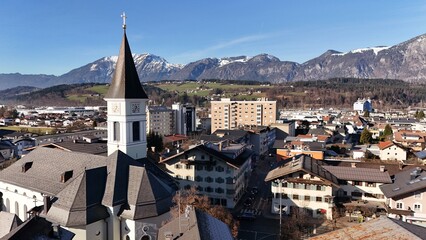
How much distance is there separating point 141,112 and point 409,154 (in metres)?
54.3

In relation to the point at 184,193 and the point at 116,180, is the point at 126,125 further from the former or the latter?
the point at 184,193

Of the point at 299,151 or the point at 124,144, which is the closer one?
the point at 124,144

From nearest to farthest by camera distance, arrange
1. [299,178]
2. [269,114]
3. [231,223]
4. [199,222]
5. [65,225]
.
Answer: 1. [199,222]
2. [65,225]
3. [231,223]
4. [299,178]
5. [269,114]

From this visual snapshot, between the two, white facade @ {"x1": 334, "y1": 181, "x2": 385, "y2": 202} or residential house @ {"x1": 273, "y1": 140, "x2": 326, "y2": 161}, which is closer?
white facade @ {"x1": 334, "y1": 181, "x2": 385, "y2": 202}

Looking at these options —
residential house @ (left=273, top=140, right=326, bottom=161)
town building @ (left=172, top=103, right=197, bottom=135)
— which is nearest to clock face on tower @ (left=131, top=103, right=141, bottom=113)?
residential house @ (left=273, top=140, right=326, bottom=161)

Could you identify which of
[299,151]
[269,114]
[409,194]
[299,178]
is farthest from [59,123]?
[409,194]

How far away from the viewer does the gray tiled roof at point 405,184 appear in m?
33.8

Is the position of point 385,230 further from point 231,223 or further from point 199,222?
point 231,223

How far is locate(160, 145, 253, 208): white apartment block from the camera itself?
42.3m

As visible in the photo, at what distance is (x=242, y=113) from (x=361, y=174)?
75683 mm

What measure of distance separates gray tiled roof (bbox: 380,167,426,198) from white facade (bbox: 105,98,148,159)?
26.8 meters

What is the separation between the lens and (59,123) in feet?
447

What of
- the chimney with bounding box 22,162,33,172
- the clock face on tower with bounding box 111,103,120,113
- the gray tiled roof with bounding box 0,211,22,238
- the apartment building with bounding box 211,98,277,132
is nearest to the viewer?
the gray tiled roof with bounding box 0,211,22,238

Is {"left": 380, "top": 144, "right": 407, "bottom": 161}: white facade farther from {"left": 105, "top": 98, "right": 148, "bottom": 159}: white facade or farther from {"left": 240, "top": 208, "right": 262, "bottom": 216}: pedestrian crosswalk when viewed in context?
{"left": 105, "top": 98, "right": 148, "bottom": 159}: white facade
